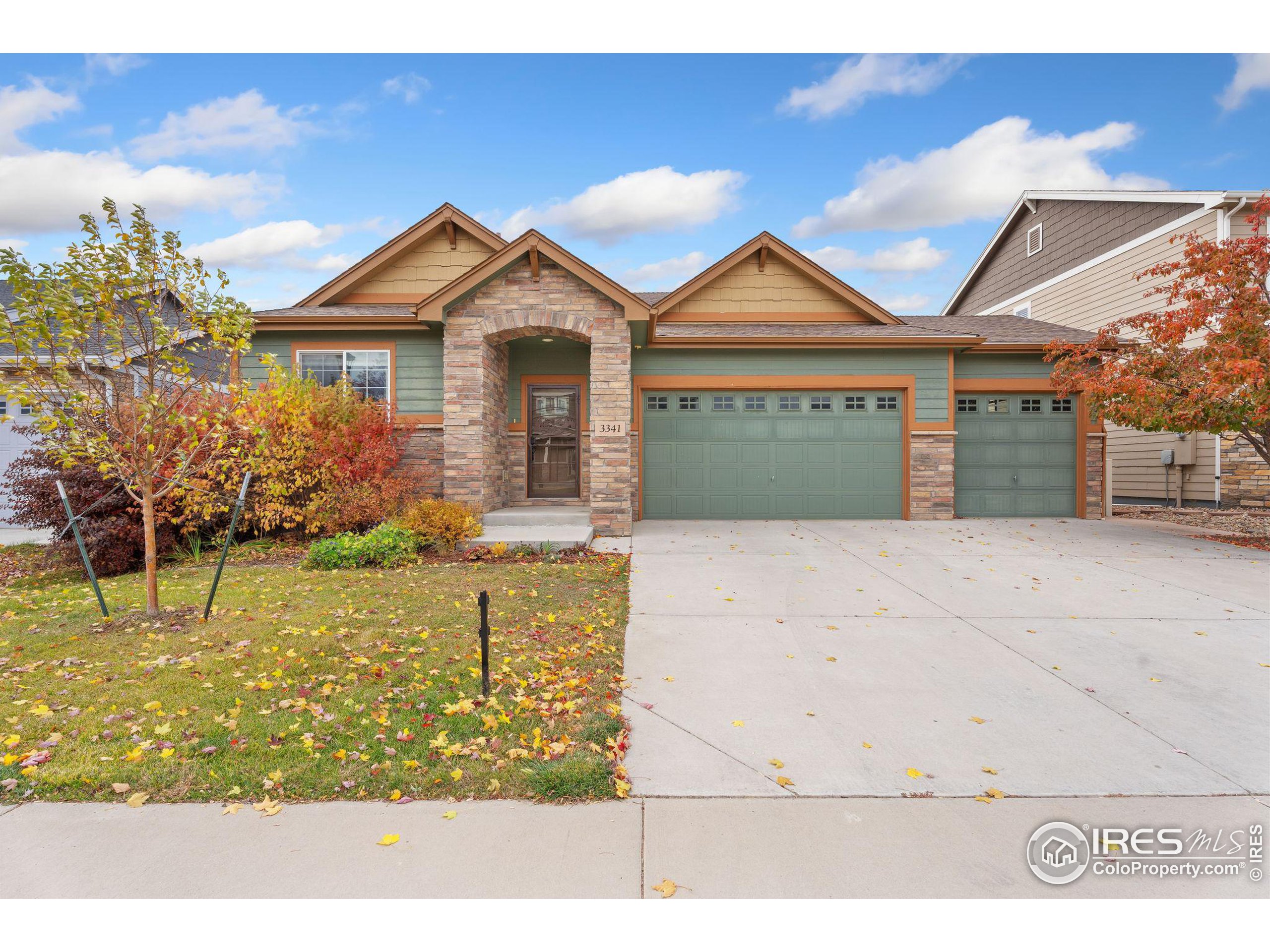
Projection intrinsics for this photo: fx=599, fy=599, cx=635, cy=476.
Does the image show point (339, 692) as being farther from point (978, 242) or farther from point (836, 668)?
point (978, 242)

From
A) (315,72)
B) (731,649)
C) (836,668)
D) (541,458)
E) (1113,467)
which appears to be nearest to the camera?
(836,668)

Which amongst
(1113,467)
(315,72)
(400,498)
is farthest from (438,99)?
(1113,467)

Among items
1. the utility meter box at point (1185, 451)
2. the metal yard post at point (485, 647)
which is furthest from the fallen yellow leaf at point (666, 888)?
the utility meter box at point (1185, 451)

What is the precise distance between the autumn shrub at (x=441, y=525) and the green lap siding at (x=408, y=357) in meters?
3.04

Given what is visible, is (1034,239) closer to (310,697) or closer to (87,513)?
(310,697)

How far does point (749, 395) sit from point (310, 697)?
397 inches

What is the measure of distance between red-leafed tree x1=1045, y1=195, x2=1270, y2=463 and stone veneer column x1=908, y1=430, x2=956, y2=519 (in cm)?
249

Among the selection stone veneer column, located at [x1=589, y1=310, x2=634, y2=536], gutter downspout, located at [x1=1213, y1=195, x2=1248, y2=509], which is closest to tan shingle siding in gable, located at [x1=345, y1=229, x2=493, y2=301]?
stone veneer column, located at [x1=589, y1=310, x2=634, y2=536]

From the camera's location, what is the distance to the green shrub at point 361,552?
25.6 ft

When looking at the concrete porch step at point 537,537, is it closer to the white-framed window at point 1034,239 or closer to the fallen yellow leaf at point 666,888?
the fallen yellow leaf at point 666,888

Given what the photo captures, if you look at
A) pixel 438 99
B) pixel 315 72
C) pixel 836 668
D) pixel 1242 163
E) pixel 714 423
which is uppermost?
pixel 1242 163

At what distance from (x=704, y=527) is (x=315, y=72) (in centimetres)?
847

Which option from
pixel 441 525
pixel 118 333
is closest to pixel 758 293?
pixel 441 525

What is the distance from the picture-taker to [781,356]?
12.2 metres
